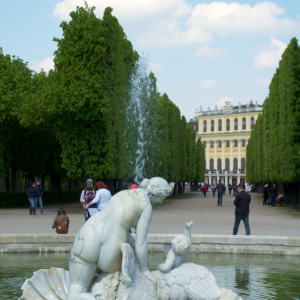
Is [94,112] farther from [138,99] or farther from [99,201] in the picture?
[99,201]

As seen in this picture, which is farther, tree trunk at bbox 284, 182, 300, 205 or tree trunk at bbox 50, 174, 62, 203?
tree trunk at bbox 50, 174, 62, 203

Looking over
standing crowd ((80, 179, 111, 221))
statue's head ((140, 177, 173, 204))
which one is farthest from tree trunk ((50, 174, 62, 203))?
statue's head ((140, 177, 173, 204))

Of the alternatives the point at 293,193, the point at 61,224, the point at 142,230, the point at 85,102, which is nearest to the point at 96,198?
the point at 61,224

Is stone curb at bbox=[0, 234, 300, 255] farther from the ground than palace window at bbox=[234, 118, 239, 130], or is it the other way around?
palace window at bbox=[234, 118, 239, 130]

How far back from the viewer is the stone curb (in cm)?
1094

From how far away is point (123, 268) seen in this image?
5.36 metres

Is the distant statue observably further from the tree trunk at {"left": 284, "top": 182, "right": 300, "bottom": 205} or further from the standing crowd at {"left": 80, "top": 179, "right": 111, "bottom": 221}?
the tree trunk at {"left": 284, "top": 182, "right": 300, "bottom": 205}

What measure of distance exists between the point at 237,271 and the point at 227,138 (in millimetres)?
112794

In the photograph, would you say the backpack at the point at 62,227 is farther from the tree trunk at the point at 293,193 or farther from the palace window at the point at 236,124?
the palace window at the point at 236,124

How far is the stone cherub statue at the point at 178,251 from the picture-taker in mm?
5742

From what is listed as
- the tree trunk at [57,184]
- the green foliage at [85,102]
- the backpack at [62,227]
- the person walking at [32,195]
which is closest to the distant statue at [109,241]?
the backpack at [62,227]

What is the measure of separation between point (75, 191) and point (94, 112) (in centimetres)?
Answer: 1463

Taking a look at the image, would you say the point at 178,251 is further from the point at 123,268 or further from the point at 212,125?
the point at 212,125

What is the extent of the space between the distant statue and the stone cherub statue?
1.23 ft
